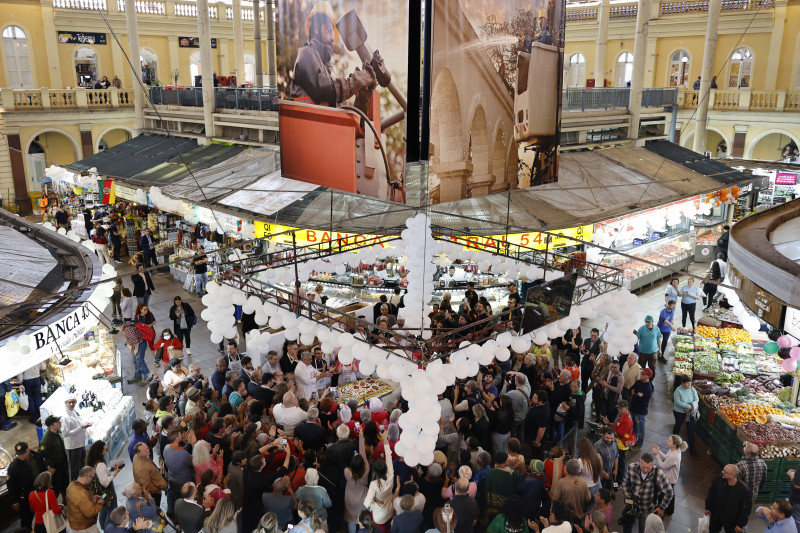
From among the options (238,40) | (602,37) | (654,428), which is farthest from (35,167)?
(654,428)

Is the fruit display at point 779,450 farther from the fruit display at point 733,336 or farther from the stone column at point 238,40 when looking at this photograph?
the stone column at point 238,40

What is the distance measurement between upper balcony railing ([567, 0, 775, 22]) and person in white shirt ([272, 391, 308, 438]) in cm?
2465

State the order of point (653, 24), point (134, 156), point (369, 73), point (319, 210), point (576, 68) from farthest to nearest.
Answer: point (576, 68) → point (653, 24) → point (134, 156) → point (319, 210) → point (369, 73)

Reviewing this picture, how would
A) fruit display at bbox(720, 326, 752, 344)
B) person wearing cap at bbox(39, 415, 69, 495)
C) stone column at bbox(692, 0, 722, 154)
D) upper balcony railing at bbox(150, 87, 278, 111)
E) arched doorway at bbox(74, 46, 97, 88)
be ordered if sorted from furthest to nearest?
arched doorway at bbox(74, 46, 97, 88) → stone column at bbox(692, 0, 722, 154) → upper balcony railing at bbox(150, 87, 278, 111) → fruit display at bbox(720, 326, 752, 344) → person wearing cap at bbox(39, 415, 69, 495)

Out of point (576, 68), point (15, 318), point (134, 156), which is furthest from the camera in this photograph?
point (576, 68)

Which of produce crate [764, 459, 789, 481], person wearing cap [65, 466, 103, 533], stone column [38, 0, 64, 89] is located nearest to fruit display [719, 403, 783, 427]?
produce crate [764, 459, 789, 481]

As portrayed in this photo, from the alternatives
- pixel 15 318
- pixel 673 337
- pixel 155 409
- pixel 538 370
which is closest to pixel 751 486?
pixel 538 370

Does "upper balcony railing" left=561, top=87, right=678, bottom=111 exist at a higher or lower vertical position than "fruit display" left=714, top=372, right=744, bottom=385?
higher

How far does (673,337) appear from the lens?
45.3 ft

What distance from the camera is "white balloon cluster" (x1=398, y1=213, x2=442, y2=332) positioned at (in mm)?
8406

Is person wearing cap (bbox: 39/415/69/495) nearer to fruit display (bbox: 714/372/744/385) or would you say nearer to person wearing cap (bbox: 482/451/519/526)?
person wearing cap (bbox: 482/451/519/526)

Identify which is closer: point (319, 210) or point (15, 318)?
point (15, 318)

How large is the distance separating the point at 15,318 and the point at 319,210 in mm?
7156

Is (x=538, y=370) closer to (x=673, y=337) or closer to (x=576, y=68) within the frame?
(x=673, y=337)
